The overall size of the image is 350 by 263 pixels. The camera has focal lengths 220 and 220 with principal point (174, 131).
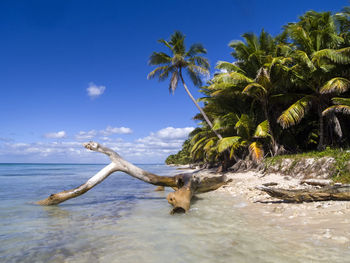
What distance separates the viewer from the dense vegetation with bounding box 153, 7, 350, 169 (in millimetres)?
11555

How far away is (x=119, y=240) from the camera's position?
3.91 m

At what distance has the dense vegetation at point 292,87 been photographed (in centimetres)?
1155

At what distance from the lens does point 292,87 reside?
1468 centimetres

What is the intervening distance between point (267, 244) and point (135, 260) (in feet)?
6.65

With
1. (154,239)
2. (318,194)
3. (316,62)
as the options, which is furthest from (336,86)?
(154,239)

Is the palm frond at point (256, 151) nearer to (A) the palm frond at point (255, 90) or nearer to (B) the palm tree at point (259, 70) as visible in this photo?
(B) the palm tree at point (259, 70)

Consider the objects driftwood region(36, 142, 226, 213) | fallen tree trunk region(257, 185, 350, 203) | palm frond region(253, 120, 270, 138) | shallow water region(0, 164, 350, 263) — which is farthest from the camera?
palm frond region(253, 120, 270, 138)

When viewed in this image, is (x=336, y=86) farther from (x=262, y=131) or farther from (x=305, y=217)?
(x=305, y=217)

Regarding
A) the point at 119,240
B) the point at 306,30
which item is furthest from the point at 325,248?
the point at 306,30

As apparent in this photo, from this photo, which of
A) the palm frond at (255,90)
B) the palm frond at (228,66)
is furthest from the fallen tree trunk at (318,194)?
the palm frond at (228,66)

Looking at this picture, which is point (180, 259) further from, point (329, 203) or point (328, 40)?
point (328, 40)

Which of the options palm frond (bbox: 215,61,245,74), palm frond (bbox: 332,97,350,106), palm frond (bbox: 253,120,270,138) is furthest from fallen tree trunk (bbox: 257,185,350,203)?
palm frond (bbox: 215,61,245,74)

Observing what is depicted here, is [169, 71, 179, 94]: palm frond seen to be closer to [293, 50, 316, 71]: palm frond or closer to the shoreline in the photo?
[293, 50, 316, 71]: palm frond

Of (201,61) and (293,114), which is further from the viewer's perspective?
(201,61)
